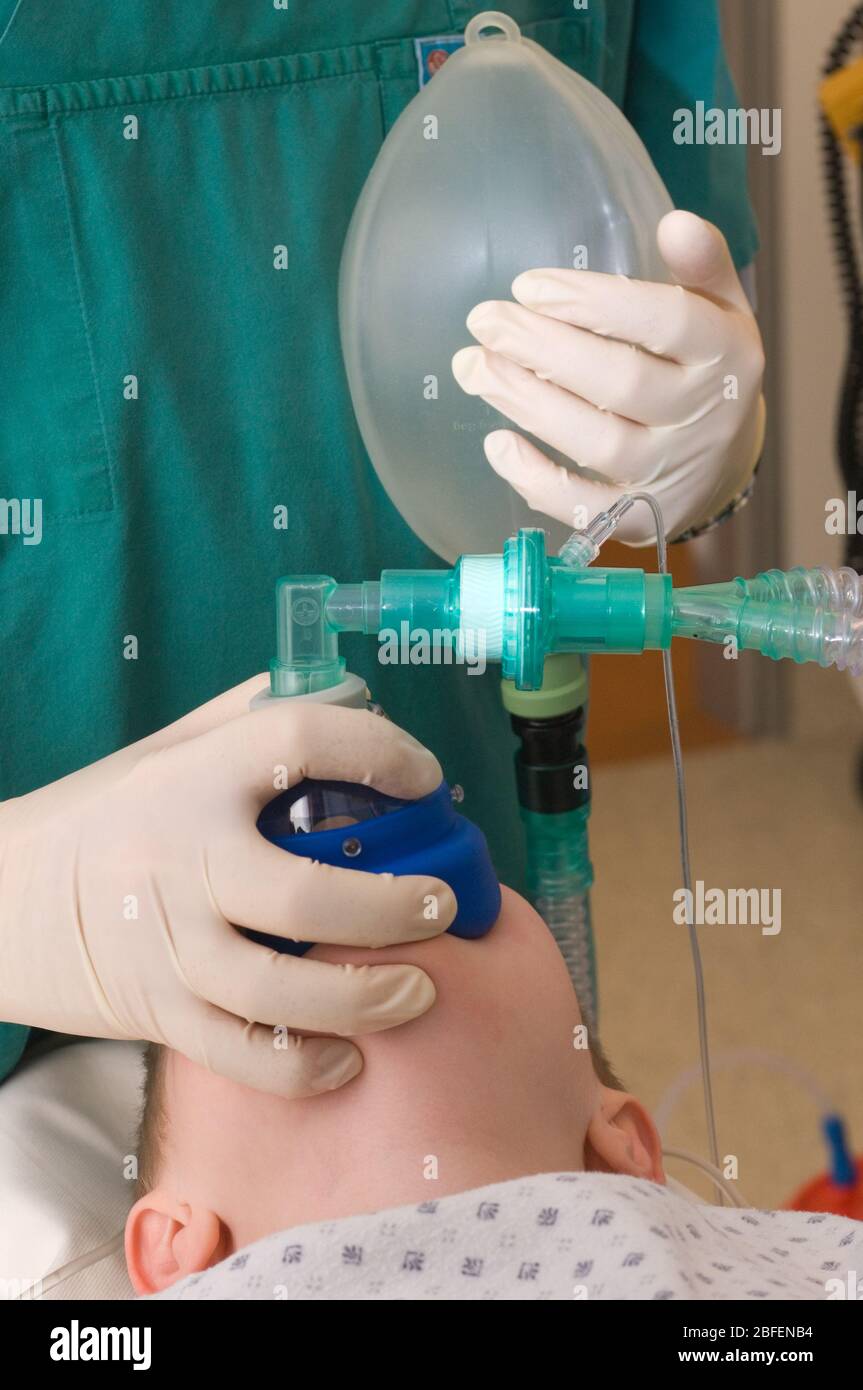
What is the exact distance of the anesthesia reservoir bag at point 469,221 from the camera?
0.97 meters

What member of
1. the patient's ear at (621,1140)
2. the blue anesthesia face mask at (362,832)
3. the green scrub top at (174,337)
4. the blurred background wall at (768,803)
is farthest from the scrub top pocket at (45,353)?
the blurred background wall at (768,803)

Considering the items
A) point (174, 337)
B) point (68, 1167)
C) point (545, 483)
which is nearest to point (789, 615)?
point (545, 483)

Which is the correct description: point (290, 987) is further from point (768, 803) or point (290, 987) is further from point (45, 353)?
point (768, 803)

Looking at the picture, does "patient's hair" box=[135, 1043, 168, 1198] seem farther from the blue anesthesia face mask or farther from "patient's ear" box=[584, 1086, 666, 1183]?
"patient's ear" box=[584, 1086, 666, 1183]

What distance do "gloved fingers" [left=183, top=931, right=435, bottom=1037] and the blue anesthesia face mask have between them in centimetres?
3

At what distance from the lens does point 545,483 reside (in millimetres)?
965

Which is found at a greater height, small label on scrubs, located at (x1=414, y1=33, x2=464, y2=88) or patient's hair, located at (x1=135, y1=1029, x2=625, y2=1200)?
small label on scrubs, located at (x1=414, y1=33, x2=464, y2=88)

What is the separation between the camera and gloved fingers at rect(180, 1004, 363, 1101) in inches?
32.3

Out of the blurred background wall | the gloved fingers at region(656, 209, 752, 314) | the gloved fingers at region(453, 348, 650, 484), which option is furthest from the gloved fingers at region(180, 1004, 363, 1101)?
the blurred background wall

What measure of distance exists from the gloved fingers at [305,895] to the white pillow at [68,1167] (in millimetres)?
306

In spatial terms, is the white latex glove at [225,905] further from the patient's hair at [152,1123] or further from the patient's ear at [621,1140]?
the patient's ear at [621,1140]

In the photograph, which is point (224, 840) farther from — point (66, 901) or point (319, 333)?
point (319, 333)
